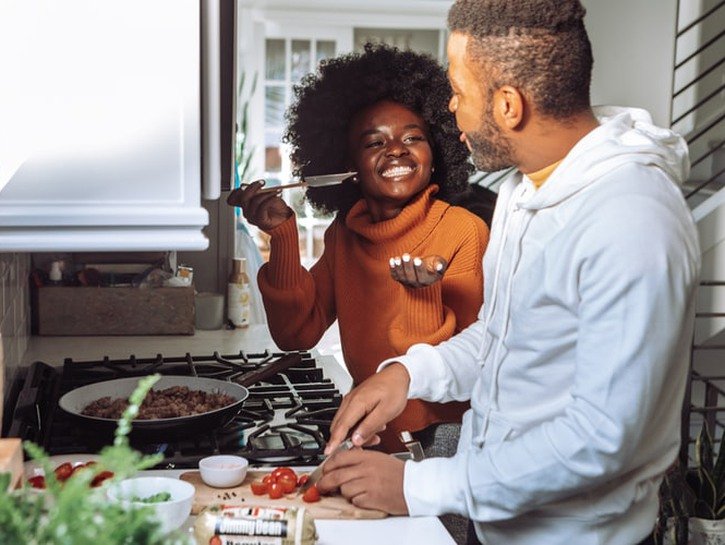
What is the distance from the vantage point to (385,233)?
2.63 metres

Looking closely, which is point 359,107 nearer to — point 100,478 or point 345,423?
point 345,423

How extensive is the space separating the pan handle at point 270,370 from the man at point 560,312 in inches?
29.4

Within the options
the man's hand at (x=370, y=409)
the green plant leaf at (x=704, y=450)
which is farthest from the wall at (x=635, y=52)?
the man's hand at (x=370, y=409)

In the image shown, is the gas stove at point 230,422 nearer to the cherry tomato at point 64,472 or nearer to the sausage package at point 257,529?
the cherry tomato at point 64,472

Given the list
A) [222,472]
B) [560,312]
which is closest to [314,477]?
[222,472]

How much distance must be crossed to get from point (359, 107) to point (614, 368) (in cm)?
162

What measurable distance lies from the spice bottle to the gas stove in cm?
53

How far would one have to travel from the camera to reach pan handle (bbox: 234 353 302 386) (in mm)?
2529

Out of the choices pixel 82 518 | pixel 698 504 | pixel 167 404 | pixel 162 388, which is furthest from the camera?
pixel 698 504

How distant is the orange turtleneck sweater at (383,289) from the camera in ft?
8.07

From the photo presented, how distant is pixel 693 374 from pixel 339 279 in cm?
159

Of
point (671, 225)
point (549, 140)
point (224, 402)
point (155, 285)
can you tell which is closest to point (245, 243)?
point (155, 285)

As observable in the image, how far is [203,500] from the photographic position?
172 cm

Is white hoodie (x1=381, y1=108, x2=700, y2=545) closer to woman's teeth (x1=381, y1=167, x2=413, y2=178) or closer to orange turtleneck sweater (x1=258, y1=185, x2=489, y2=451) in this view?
orange turtleneck sweater (x1=258, y1=185, x2=489, y2=451)
